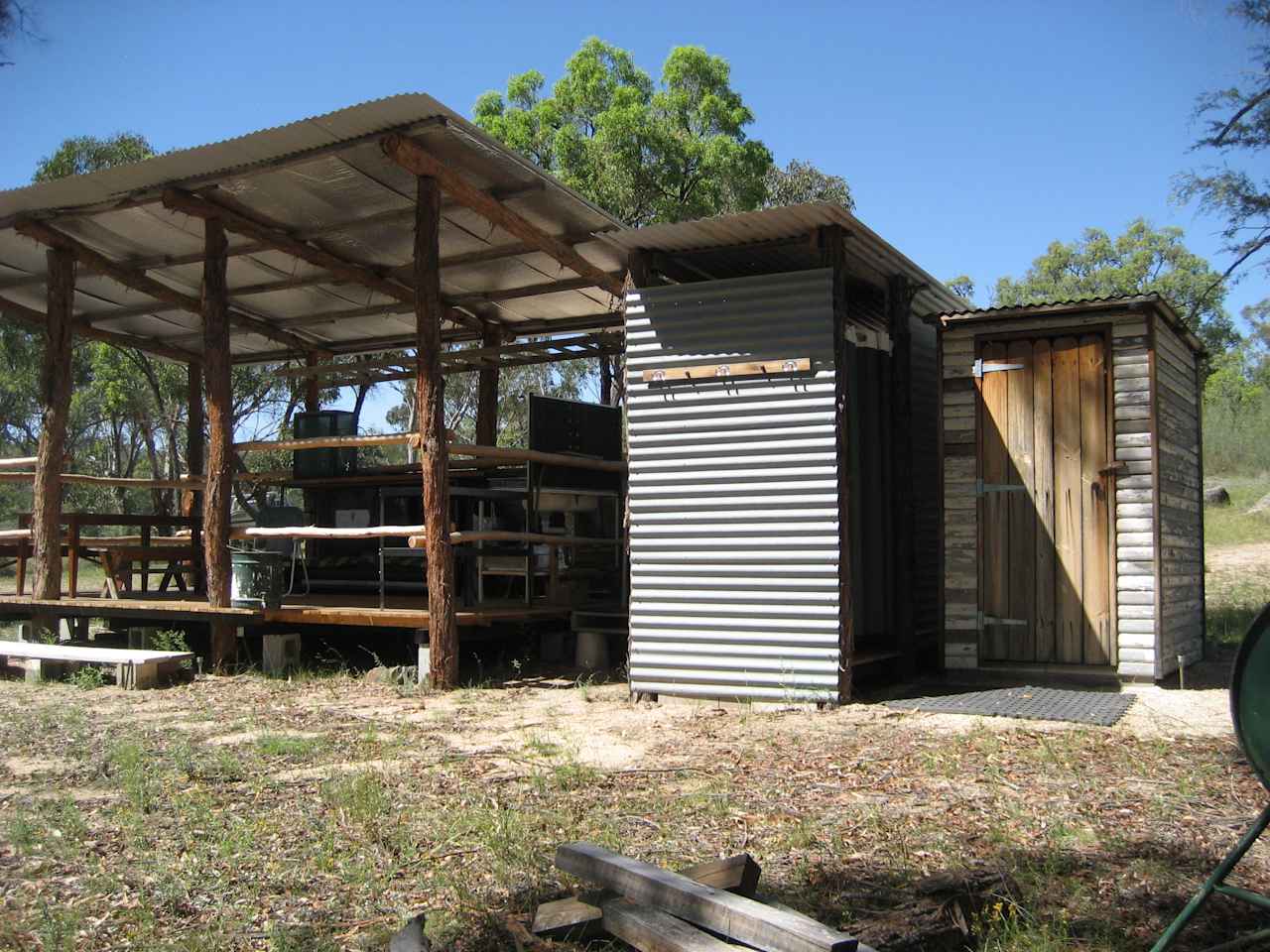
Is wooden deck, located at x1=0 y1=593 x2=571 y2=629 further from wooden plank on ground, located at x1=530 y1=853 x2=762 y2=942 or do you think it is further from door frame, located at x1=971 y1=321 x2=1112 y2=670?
wooden plank on ground, located at x1=530 y1=853 x2=762 y2=942

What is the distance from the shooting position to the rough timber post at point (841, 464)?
8.00m

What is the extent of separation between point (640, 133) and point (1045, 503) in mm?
15705

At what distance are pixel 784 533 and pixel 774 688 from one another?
3.79 ft

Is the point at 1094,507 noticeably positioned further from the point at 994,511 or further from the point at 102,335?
the point at 102,335

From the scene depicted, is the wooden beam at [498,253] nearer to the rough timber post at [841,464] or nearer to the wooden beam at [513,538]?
the wooden beam at [513,538]

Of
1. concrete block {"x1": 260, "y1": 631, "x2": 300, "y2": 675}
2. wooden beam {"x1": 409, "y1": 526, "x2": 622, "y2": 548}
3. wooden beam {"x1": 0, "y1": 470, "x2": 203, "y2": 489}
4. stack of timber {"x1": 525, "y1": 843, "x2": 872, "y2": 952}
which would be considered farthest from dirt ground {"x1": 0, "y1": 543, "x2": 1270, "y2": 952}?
wooden beam {"x1": 0, "y1": 470, "x2": 203, "y2": 489}

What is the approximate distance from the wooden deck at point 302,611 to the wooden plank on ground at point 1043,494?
14.5 feet

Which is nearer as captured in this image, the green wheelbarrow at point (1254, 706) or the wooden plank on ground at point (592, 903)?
the green wheelbarrow at point (1254, 706)

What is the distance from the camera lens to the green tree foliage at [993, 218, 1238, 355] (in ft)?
142

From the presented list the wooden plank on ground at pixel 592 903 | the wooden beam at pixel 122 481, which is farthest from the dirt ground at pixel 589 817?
the wooden beam at pixel 122 481

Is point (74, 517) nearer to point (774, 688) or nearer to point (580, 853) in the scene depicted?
point (774, 688)

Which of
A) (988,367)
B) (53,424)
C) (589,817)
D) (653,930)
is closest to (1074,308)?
(988,367)

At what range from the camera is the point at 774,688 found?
8.15 metres

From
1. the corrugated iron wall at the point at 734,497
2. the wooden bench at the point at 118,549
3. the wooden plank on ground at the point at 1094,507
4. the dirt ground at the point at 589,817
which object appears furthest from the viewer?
the wooden bench at the point at 118,549
